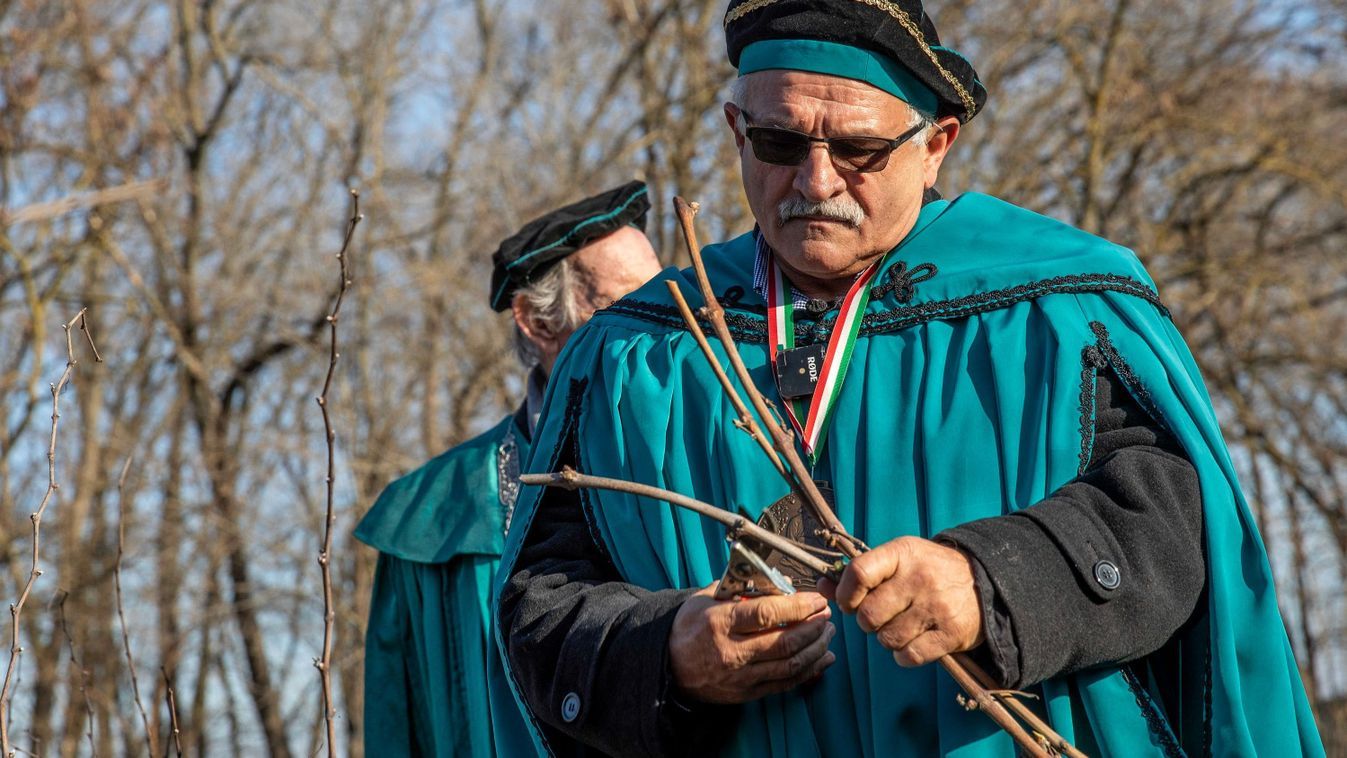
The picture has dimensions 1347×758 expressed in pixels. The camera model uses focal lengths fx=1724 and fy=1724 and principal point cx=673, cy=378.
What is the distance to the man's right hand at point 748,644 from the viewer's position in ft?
7.21

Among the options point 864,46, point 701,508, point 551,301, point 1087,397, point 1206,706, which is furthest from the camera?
point 551,301

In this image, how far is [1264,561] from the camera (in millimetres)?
2355

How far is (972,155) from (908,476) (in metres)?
8.17

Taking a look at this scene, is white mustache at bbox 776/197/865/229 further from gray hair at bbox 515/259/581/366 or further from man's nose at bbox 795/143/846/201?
gray hair at bbox 515/259/581/366

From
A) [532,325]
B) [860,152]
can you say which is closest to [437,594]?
[532,325]

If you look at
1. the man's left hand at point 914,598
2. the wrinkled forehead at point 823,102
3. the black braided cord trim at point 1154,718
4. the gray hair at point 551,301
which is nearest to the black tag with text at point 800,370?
the wrinkled forehead at point 823,102

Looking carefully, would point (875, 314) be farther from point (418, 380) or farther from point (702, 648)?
point (418, 380)

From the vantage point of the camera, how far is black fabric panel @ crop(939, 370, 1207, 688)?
7.05 ft

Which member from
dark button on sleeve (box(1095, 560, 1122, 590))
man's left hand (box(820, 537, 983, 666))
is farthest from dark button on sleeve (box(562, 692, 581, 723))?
dark button on sleeve (box(1095, 560, 1122, 590))

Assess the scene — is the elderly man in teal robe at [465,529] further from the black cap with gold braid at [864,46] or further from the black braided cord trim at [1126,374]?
the black braided cord trim at [1126,374]

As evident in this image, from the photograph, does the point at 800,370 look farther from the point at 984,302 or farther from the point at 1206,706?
the point at 1206,706

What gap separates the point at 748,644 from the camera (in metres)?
2.21

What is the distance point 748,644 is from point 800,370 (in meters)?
0.52

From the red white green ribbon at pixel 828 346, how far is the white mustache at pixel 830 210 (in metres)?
0.09
